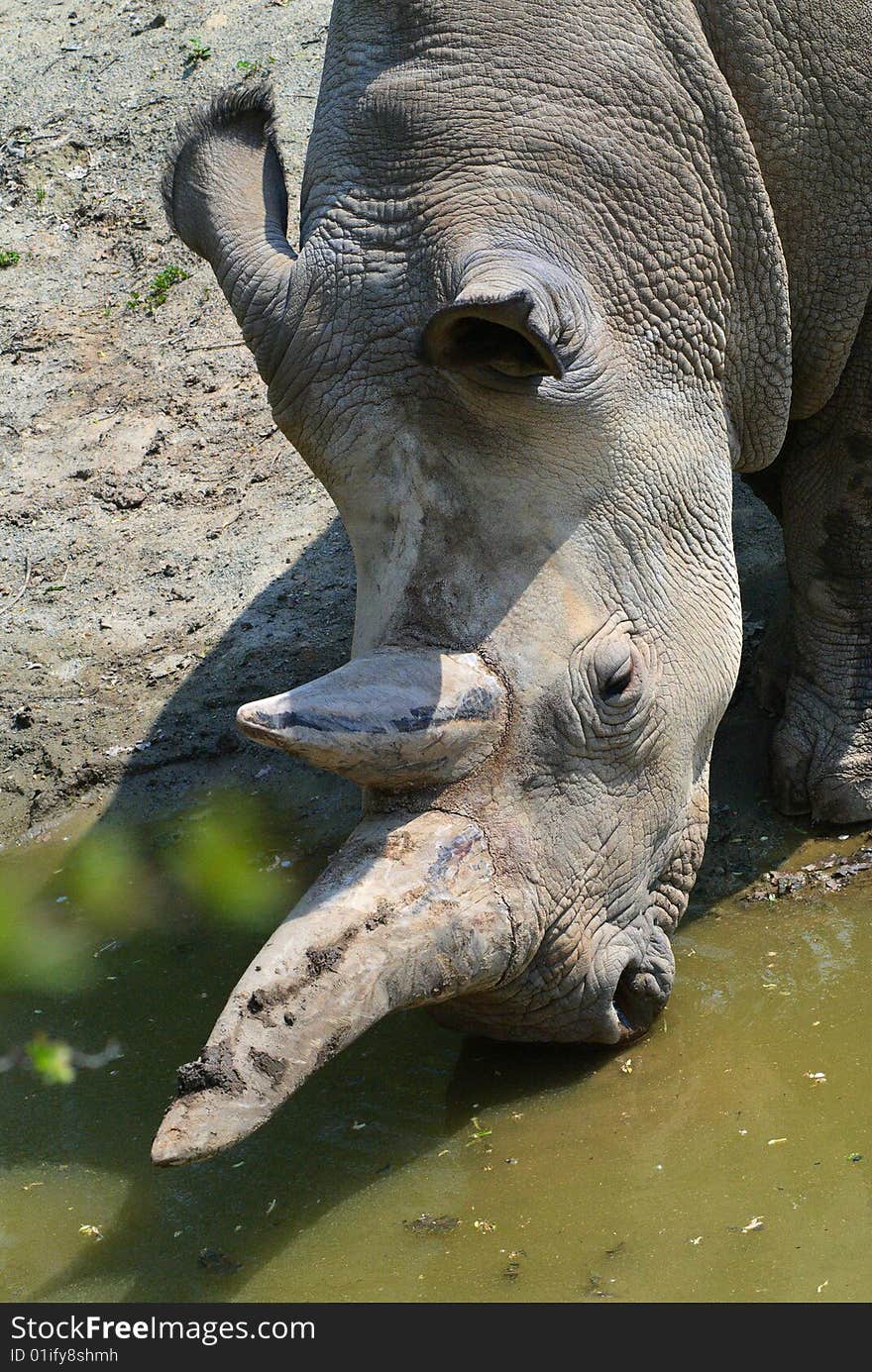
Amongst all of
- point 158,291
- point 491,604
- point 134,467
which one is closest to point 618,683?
point 491,604

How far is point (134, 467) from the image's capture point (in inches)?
331

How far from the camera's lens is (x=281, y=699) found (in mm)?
3795

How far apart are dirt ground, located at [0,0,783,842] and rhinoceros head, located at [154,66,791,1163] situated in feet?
6.93

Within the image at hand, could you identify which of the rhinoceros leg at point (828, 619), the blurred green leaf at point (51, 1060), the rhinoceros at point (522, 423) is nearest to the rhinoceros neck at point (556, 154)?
the rhinoceros at point (522, 423)

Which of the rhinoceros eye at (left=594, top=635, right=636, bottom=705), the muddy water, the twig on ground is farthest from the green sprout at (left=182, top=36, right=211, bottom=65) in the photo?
the rhinoceros eye at (left=594, top=635, right=636, bottom=705)

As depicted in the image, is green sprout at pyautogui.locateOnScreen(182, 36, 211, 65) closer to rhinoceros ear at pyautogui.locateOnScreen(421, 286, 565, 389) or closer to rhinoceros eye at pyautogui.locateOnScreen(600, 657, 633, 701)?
rhinoceros ear at pyautogui.locateOnScreen(421, 286, 565, 389)

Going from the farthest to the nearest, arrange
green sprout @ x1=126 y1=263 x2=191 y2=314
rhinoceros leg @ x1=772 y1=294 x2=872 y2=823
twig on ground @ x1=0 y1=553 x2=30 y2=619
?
1. green sprout @ x1=126 y1=263 x2=191 y2=314
2. twig on ground @ x1=0 y1=553 x2=30 y2=619
3. rhinoceros leg @ x1=772 y1=294 x2=872 y2=823

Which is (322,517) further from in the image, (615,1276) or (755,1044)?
(615,1276)

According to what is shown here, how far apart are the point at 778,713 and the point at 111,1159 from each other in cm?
294

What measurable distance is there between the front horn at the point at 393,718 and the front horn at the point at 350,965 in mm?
150

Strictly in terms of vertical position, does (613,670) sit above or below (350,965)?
above

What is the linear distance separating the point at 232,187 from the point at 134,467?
3711 millimetres

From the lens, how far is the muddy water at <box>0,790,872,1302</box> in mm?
3877

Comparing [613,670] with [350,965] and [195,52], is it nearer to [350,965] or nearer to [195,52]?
[350,965]
